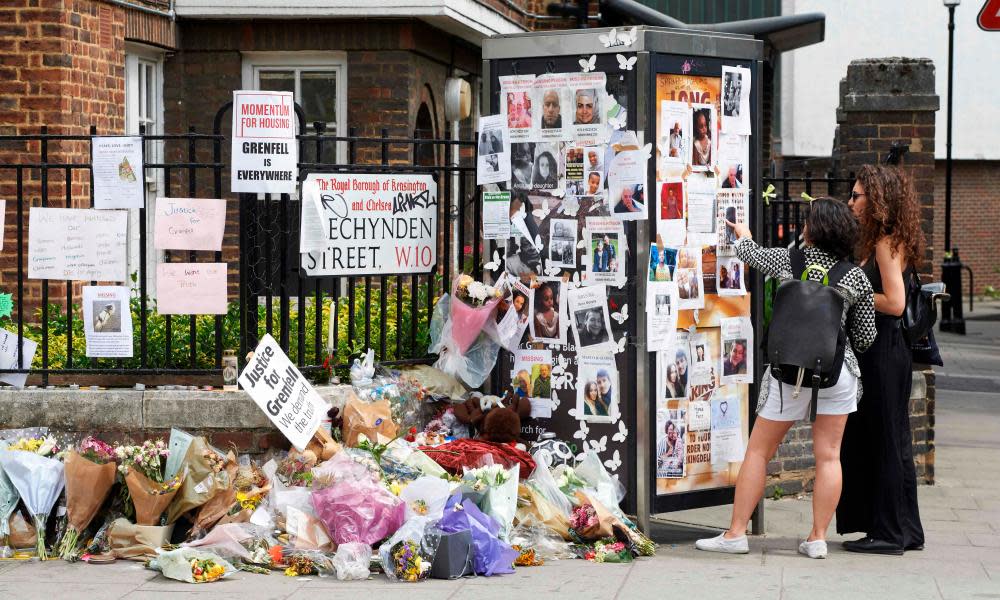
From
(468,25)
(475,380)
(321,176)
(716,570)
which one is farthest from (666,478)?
(468,25)

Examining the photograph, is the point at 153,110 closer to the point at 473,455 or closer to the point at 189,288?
the point at 189,288

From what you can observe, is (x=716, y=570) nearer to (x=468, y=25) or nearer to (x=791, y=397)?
(x=791, y=397)

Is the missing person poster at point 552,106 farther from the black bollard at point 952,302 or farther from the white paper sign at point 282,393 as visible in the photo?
the black bollard at point 952,302

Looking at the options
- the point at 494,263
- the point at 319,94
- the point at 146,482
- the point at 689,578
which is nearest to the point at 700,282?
the point at 494,263

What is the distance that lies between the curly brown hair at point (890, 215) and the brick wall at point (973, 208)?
2596 cm

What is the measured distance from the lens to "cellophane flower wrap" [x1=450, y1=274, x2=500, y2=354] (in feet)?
23.5

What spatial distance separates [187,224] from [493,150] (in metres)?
1.63

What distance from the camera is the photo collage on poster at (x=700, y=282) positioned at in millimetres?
6754

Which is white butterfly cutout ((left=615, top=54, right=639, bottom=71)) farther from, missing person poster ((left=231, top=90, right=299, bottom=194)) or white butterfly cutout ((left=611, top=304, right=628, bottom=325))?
missing person poster ((left=231, top=90, right=299, bottom=194))

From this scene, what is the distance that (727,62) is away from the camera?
6.98 m

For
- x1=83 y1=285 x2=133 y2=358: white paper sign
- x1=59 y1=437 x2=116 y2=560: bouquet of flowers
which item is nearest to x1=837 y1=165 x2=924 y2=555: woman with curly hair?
x1=59 y1=437 x2=116 y2=560: bouquet of flowers

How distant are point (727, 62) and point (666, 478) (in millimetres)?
2156

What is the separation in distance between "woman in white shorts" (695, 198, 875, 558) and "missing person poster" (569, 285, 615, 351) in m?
0.79

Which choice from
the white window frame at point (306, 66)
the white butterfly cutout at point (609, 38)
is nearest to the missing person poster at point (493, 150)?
the white butterfly cutout at point (609, 38)
